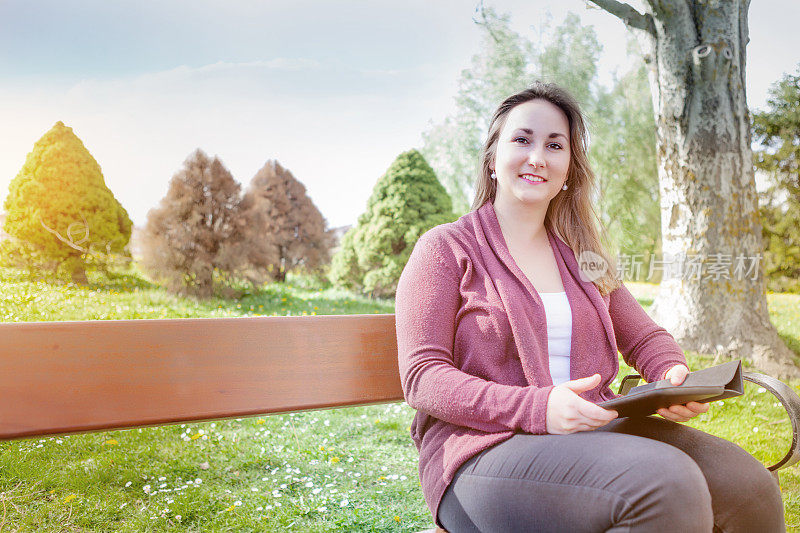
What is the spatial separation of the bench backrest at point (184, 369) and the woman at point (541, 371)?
0.25 metres

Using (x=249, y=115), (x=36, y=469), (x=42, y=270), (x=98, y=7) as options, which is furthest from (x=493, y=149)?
(x=249, y=115)

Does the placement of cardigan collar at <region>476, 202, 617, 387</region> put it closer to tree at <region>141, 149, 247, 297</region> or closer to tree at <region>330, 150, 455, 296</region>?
tree at <region>141, 149, 247, 297</region>

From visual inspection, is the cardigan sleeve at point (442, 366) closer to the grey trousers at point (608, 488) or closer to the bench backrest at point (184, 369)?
the grey trousers at point (608, 488)

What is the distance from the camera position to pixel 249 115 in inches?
227

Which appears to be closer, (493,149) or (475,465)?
(475,465)

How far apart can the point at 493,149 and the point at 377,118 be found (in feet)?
16.6

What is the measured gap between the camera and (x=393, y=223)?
297 inches

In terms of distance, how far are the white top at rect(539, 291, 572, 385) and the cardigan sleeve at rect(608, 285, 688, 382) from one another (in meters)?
0.29

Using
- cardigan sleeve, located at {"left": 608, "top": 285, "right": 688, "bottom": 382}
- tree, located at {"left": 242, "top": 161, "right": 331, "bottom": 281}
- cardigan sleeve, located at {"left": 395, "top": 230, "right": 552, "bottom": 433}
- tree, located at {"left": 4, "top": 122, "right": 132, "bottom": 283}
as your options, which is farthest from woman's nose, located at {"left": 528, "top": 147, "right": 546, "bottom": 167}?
tree, located at {"left": 242, "top": 161, "right": 331, "bottom": 281}

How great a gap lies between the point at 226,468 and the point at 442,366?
207 centimetres

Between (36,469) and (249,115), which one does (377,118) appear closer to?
(249,115)

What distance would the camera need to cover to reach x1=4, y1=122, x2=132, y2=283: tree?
3715mm

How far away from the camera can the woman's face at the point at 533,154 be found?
1.54m

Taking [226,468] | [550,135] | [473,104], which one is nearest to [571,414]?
[550,135]
